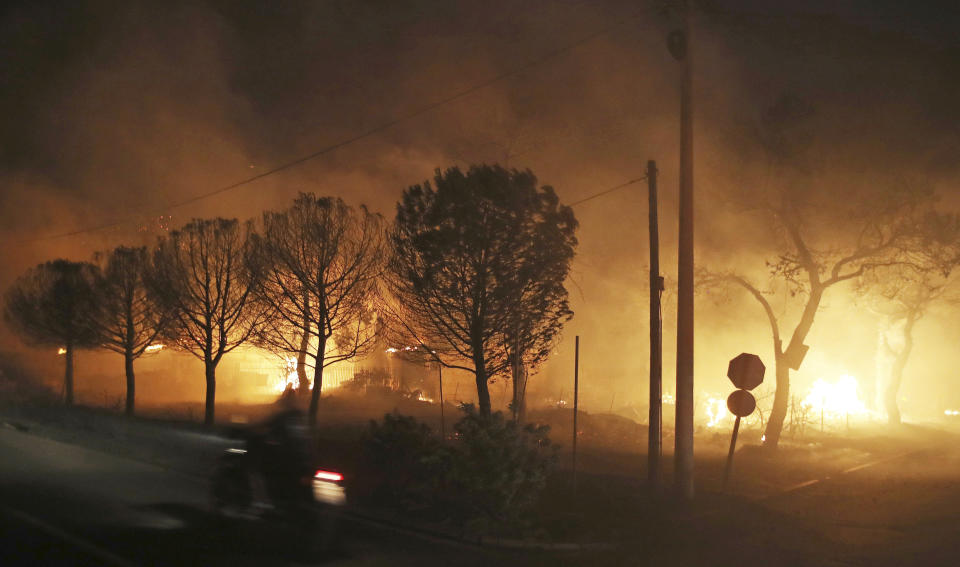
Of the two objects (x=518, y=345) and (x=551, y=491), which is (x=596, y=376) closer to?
(x=518, y=345)

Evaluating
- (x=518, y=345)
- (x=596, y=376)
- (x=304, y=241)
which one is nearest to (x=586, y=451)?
(x=518, y=345)

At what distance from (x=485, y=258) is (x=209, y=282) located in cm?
1305

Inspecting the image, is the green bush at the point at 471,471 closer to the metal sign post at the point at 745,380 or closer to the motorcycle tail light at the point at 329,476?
the motorcycle tail light at the point at 329,476

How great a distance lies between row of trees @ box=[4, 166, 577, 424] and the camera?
58.7 ft

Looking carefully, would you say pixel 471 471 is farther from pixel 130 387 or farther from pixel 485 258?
pixel 130 387

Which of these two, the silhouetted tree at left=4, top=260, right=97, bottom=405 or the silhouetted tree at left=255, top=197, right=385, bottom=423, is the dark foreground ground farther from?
the silhouetted tree at left=4, top=260, right=97, bottom=405

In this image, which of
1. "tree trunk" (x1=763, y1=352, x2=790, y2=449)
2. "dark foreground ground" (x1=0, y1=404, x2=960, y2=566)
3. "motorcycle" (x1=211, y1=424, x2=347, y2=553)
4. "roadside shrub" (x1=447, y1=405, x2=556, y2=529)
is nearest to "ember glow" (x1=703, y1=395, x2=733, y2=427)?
"tree trunk" (x1=763, y1=352, x2=790, y2=449)

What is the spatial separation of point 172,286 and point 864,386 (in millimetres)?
36423

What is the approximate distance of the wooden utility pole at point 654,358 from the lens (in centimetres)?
1377

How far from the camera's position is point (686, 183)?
1384cm

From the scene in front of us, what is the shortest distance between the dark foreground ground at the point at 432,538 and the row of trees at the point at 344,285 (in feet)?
11.1

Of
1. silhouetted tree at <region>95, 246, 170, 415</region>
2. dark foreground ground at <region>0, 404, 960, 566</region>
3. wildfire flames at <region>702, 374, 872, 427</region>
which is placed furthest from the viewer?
wildfire flames at <region>702, 374, 872, 427</region>

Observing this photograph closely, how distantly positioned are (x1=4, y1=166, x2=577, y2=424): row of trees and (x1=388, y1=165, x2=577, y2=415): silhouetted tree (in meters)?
0.04

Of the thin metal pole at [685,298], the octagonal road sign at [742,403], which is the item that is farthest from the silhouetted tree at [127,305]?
the octagonal road sign at [742,403]
